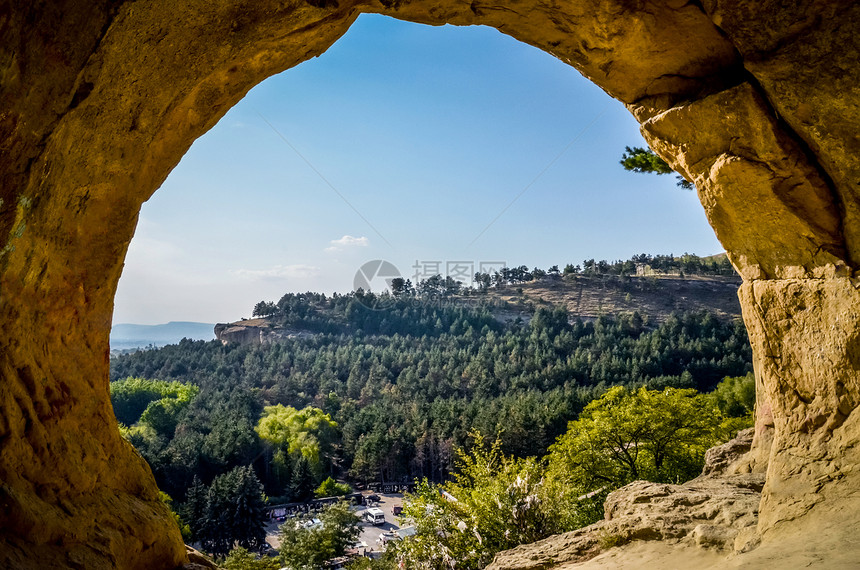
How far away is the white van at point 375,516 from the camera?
4333 centimetres

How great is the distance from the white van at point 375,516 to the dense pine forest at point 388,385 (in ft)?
23.1

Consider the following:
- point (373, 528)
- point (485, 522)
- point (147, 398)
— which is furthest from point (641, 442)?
point (147, 398)

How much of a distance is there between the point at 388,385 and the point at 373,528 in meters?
39.2

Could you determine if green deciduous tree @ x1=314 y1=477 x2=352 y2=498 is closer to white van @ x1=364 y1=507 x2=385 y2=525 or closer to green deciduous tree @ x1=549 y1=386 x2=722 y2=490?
white van @ x1=364 y1=507 x2=385 y2=525

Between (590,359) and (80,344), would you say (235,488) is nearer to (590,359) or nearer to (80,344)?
(80,344)

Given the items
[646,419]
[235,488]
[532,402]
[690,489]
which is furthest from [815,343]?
→ [532,402]

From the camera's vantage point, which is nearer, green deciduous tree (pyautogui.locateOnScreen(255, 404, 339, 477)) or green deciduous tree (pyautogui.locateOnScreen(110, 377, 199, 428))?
green deciduous tree (pyautogui.locateOnScreen(255, 404, 339, 477))

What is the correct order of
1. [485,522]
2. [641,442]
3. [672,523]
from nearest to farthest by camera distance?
[672,523] → [485,522] → [641,442]

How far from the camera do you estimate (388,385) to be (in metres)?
81.4

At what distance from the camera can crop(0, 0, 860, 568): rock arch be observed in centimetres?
595

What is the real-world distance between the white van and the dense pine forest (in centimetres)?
706

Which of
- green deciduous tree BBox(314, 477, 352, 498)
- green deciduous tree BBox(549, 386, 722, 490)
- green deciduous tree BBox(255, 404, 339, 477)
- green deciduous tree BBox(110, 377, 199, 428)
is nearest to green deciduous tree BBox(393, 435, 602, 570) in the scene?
green deciduous tree BBox(549, 386, 722, 490)

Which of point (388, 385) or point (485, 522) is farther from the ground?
point (485, 522)

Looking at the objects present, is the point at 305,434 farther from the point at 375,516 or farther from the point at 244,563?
the point at 244,563
